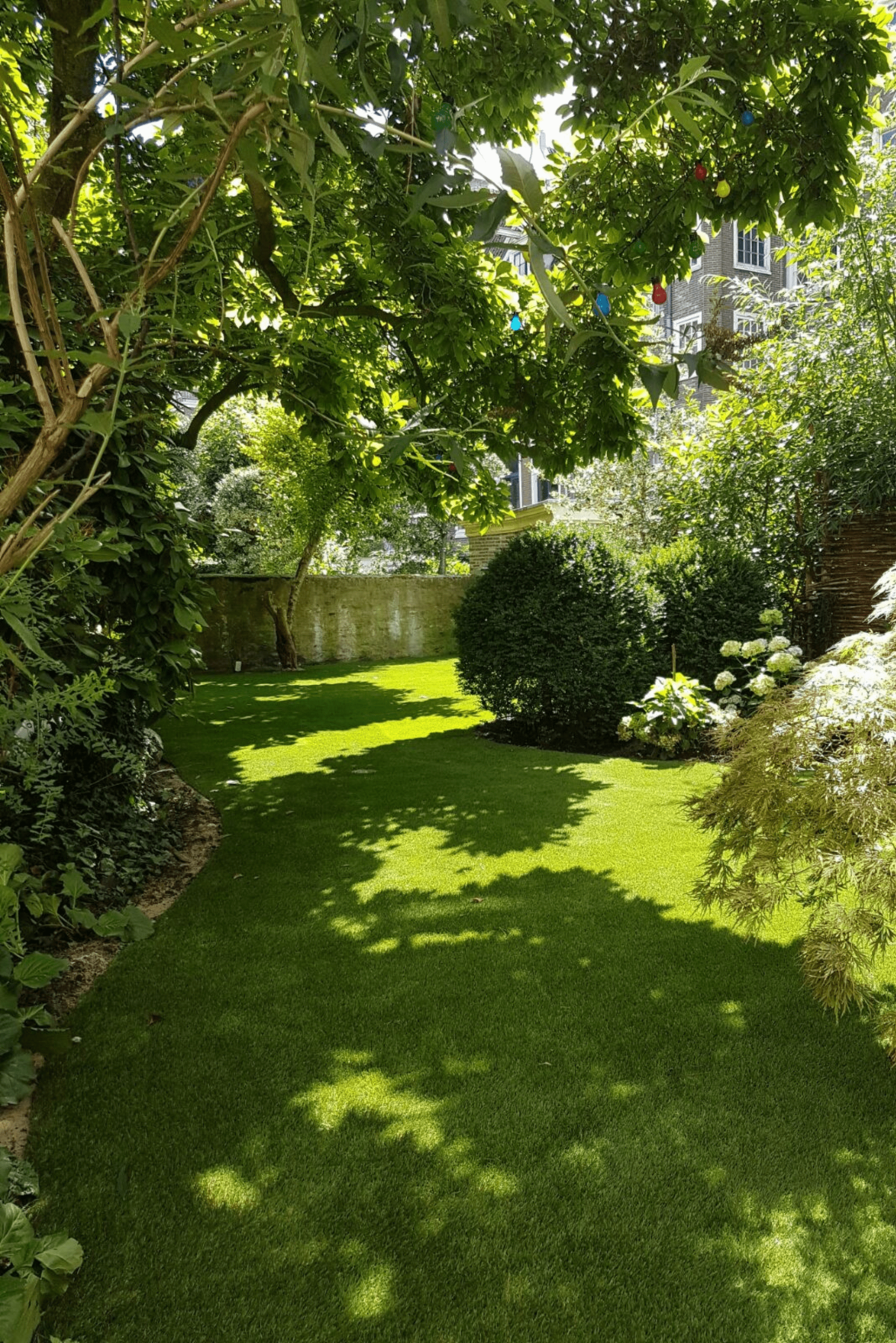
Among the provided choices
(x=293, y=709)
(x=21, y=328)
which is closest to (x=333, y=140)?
(x=21, y=328)

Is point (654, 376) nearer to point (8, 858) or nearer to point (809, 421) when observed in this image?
point (8, 858)

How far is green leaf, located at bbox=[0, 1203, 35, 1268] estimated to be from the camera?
1.39m

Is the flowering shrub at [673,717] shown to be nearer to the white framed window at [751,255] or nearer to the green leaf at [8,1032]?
the green leaf at [8,1032]

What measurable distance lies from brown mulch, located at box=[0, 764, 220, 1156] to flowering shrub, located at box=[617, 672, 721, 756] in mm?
3997

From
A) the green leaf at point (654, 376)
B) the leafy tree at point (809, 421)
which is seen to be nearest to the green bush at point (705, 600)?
the leafy tree at point (809, 421)

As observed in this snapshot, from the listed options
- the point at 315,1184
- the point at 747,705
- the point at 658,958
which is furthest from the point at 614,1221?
the point at 747,705

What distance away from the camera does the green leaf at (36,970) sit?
80.9 inches

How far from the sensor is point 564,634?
7855 millimetres

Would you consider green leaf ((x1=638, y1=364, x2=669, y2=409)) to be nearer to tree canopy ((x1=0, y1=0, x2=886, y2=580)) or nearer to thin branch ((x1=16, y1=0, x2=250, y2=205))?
tree canopy ((x1=0, y1=0, x2=886, y2=580))

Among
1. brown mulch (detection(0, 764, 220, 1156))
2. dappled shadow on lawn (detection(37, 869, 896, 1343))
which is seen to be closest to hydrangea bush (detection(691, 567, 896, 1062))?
dappled shadow on lawn (detection(37, 869, 896, 1343))

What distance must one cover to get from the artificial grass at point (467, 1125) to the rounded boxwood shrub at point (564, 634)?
3476mm

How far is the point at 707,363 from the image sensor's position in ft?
3.12

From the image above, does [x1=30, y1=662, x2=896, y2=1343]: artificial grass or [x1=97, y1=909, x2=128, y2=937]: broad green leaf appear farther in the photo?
[x1=97, y1=909, x2=128, y2=937]: broad green leaf

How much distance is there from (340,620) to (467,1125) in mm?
15985
